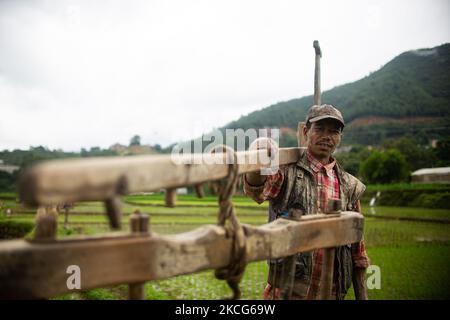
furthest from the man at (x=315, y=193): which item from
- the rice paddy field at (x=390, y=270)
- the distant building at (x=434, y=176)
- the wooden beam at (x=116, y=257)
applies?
the distant building at (x=434, y=176)

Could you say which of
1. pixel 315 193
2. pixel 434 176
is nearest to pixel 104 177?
pixel 315 193

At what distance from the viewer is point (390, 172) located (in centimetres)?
4856

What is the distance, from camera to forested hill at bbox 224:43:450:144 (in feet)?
174

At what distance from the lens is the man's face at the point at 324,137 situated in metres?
2.48

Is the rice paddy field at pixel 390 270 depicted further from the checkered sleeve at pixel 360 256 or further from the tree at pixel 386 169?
A: the tree at pixel 386 169

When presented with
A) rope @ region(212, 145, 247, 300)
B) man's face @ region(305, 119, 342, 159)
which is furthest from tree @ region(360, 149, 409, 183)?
rope @ region(212, 145, 247, 300)

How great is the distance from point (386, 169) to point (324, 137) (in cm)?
5066

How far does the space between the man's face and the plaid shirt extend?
58 mm

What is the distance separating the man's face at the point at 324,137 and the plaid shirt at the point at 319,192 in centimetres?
6

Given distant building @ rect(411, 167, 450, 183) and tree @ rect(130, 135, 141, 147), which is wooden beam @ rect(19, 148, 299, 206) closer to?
distant building @ rect(411, 167, 450, 183)

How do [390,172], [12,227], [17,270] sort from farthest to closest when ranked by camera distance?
[390,172] < [12,227] < [17,270]

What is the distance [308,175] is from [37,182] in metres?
1.96
